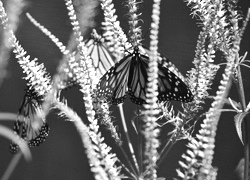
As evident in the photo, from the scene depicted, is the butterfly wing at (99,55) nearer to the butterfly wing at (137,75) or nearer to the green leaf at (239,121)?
the butterfly wing at (137,75)

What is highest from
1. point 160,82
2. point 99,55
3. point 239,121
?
point 99,55

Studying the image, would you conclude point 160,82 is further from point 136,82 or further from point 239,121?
point 239,121

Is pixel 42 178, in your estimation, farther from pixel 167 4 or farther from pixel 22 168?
pixel 167 4

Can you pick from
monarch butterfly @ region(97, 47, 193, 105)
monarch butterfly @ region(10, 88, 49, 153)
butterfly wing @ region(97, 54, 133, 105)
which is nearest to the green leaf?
monarch butterfly @ region(97, 47, 193, 105)

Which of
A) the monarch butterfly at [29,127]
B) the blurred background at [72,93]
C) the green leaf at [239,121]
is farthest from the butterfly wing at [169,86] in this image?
the blurred background at [72,93]

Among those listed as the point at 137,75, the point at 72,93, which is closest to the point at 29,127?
the point at 137,75

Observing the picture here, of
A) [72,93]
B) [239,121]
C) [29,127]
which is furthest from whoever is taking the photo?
[72,93]
